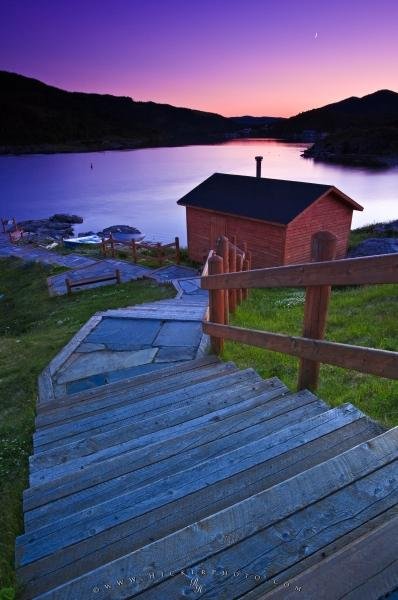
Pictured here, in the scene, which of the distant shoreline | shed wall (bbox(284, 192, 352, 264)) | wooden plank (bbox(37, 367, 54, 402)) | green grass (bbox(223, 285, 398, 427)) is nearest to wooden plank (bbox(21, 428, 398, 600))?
green grass (bbox(223, 285, 398, 427))

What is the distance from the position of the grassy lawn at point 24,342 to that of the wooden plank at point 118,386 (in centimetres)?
43

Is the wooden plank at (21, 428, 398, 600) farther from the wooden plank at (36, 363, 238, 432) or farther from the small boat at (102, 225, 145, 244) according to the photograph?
the small boat at (102, 225, 145, 244)

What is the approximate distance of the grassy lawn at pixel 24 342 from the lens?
131 inches

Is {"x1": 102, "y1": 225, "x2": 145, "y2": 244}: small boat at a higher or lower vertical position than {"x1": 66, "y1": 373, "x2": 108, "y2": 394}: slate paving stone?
lower

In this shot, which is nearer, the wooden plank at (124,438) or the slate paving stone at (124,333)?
the wooden plank at (124,438)

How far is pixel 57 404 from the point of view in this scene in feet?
14.0

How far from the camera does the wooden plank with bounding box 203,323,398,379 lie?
2.35m

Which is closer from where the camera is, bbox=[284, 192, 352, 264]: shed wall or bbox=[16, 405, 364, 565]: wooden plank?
bbox=[16, 405, 364, 565]: wooden plank

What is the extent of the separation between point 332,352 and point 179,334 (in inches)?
162

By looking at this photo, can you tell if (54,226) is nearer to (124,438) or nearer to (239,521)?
(124,438)

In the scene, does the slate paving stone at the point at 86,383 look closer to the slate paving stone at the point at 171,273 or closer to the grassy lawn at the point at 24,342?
the grassy lawn at the point at 24,342

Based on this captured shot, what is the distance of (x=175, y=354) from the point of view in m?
5.98

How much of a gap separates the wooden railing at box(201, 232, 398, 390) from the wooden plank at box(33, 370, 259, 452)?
0.56 metres

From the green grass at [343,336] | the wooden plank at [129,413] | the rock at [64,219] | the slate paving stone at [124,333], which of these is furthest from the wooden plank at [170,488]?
the rock at [64,219]
